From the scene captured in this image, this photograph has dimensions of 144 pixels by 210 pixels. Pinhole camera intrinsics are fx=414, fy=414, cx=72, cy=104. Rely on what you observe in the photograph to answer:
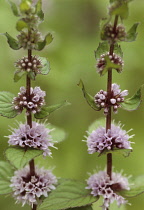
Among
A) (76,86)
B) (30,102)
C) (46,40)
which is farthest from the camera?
(76,86)

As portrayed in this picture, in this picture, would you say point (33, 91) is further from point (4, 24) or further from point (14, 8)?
point (4, 24)

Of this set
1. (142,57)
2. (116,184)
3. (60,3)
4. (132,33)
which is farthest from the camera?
(60,3)

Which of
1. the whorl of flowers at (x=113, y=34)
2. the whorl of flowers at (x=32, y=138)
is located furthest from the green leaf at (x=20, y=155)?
the whorl of flowers at (x=113, y=34)

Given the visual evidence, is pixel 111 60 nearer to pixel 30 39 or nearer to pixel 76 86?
pixel 30 39

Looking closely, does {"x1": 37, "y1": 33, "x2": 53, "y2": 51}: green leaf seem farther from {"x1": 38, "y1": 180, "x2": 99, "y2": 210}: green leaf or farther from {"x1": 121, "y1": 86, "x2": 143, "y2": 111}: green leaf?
{"x1": 38, "y1": 180, "x2": 99, "y2": 210}: green leaf

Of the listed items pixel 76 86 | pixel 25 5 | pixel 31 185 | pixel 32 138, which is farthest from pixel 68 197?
pixel 76 86

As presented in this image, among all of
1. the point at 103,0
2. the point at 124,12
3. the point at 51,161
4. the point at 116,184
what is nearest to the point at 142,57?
the point at 103,0
